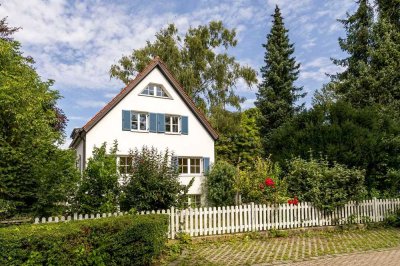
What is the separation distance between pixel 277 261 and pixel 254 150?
25.6 m

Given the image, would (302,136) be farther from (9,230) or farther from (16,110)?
(9,230)

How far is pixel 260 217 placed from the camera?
12.7 m

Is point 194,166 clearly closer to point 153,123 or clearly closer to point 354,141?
point 153,123

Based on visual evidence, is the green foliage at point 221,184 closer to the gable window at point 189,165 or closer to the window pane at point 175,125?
the gable window at point 189,165

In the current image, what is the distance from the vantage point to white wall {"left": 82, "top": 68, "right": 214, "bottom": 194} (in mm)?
21141

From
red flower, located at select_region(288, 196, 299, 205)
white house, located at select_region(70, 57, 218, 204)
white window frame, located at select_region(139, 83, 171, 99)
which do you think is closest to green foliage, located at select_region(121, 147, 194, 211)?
red flower, located at select_region(288, 196, 299, 205)

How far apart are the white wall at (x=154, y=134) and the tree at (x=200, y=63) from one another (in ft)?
22.9

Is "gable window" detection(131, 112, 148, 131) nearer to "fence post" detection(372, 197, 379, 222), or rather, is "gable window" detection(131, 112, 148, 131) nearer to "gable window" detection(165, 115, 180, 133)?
"gable window" detection(165, 115, 180, 133)

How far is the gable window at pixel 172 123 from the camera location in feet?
76.6

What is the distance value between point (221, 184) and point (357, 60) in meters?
13.1

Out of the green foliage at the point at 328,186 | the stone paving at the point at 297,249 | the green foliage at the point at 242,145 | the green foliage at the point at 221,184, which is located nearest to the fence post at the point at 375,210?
the green foliage at the point at 328,186

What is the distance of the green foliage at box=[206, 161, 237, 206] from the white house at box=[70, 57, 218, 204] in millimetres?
1079

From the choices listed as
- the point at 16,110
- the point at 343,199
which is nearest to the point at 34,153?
the point at 16,110

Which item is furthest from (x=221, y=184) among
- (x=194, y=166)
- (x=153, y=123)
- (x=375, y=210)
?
(x=375, y=210)
